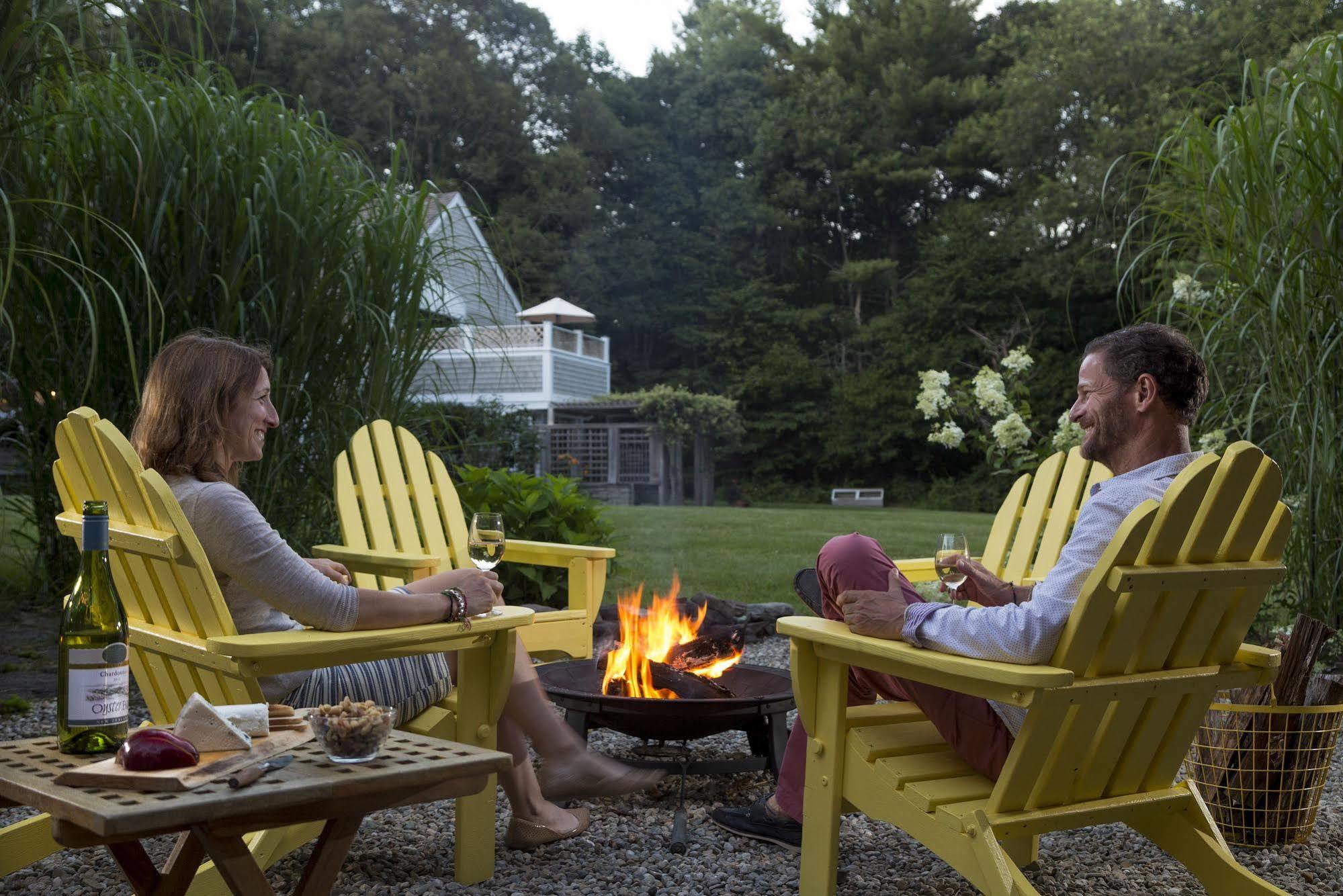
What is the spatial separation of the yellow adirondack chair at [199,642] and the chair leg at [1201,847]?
1.24 meters

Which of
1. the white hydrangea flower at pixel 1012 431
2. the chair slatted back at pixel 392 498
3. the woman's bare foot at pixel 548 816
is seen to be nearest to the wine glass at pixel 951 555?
the woman's bare foot at pixel 548 816

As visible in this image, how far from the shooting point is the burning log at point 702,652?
10.7ft

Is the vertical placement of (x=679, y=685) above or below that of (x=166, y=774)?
below

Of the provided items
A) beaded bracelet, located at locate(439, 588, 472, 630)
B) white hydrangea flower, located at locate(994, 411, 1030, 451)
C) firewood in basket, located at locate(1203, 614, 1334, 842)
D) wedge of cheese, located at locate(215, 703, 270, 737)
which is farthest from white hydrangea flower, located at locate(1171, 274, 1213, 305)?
wedge of cheese, located at locate(215, 703, 270, 737)

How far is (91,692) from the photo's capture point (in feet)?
5.23

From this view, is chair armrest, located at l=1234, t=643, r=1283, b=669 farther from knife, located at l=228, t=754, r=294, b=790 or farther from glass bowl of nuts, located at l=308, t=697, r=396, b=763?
knife, located at l=228, t=754, r=294, b=790

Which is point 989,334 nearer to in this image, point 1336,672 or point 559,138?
point 559,138

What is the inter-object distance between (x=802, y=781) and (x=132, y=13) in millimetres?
2460

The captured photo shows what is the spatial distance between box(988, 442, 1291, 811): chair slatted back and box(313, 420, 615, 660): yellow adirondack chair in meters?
1.73

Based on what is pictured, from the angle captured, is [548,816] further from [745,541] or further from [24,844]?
[745,541]

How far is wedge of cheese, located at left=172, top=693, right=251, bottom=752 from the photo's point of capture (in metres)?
1.53

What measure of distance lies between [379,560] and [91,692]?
1436mm

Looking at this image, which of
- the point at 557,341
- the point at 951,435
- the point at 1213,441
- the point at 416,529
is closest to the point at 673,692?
the point at 416,529

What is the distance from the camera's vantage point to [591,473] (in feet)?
57.2
